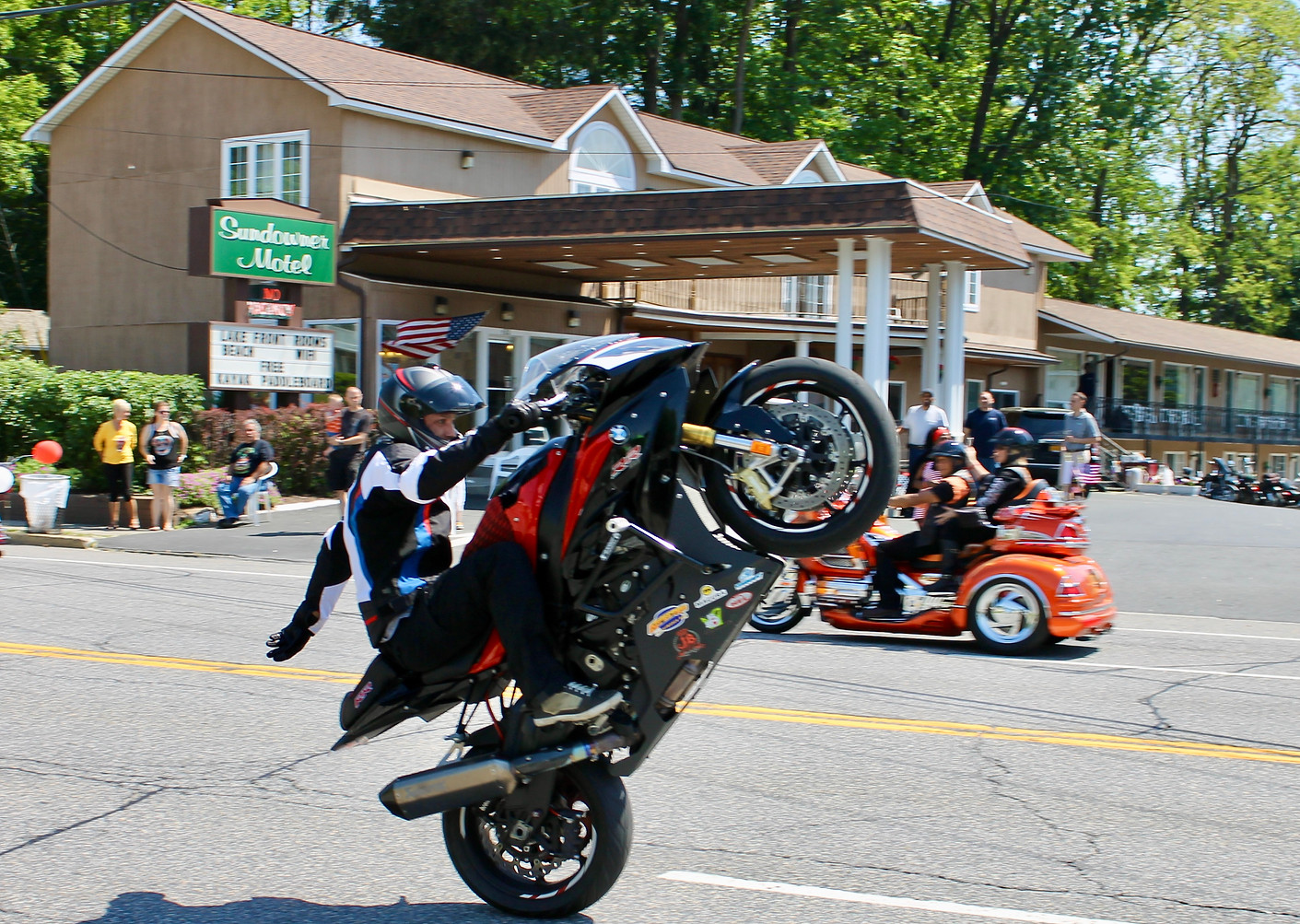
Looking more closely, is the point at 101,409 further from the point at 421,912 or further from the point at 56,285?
the point at 421,912

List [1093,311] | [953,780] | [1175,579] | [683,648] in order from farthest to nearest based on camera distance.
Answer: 1. [1093,311]
2. [1175,579]
3. [953,780]
4. [683,648]

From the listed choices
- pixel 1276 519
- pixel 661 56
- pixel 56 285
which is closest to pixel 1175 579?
pixel 1276 519

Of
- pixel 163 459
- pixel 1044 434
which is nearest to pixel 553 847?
pixel 163 459

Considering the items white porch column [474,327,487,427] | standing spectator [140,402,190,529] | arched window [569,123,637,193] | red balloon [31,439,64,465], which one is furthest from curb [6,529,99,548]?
arched window [569,123,637,193]

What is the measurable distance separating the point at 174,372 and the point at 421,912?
22.4 m

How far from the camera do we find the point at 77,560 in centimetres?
→ 1488

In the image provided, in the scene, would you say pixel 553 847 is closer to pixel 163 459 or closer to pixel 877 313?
pixel 163 459

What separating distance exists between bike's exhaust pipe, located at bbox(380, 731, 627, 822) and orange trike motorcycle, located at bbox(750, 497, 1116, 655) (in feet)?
19.2

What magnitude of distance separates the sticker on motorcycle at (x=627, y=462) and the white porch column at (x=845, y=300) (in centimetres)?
1616

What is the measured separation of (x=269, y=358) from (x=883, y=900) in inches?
686

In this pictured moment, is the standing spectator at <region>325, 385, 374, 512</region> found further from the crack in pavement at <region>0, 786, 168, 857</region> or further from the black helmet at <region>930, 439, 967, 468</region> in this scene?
the crack in pavement at <region>0, 786, 168, 857</region>

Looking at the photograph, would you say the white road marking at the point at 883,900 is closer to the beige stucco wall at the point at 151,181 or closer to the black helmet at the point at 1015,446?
the black helmet at the point at 1015,446

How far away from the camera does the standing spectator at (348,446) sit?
15.6 metres

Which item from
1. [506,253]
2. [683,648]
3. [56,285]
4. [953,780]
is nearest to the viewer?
[683,648]
